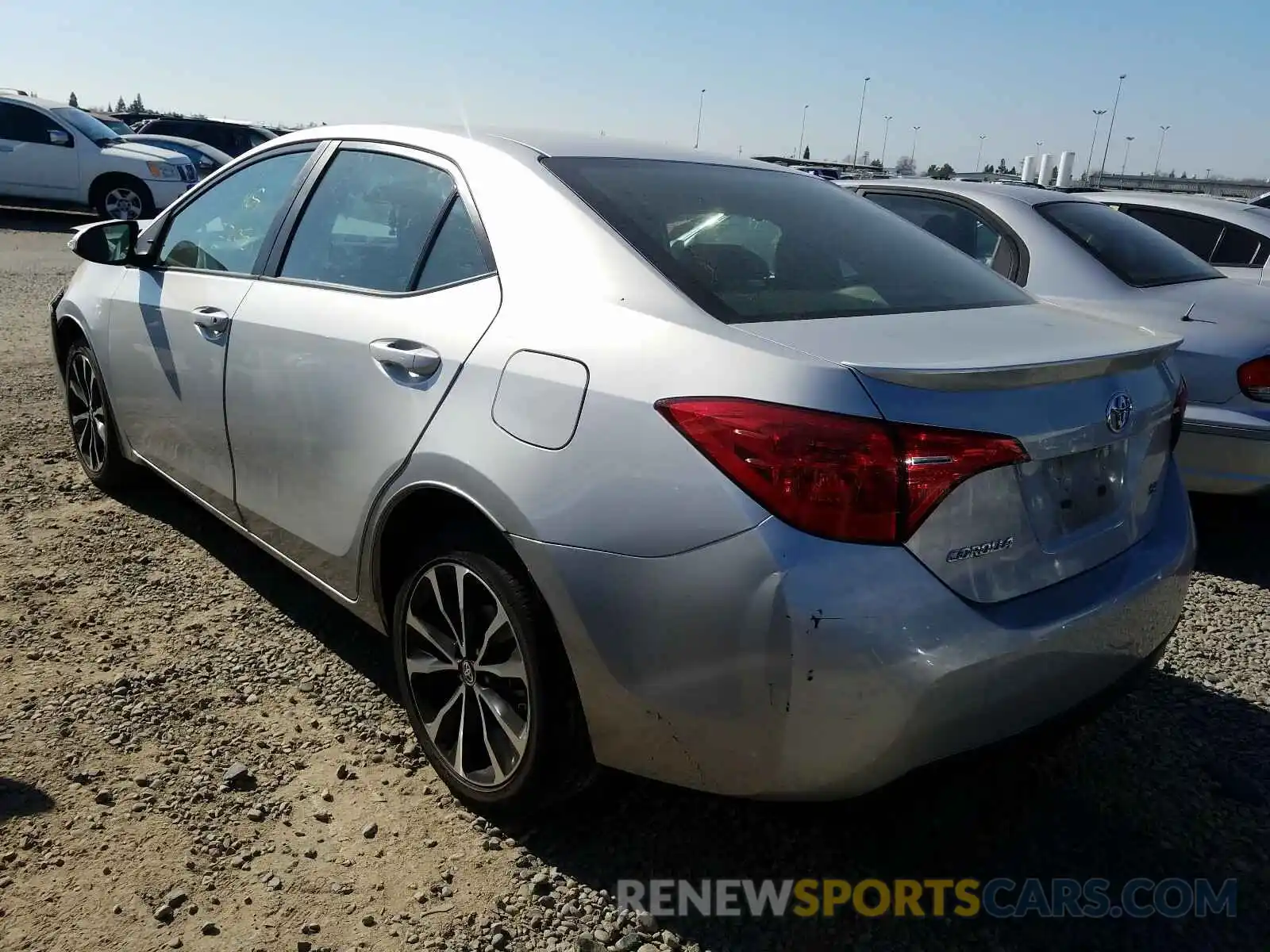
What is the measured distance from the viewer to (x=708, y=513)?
183cm

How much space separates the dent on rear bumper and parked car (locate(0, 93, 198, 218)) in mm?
15418

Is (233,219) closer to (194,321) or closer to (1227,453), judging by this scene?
(194,321)

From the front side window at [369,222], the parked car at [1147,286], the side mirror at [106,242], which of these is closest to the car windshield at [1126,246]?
the parked car at [1147,286]

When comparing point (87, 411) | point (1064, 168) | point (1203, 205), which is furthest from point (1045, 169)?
point (87, 411)

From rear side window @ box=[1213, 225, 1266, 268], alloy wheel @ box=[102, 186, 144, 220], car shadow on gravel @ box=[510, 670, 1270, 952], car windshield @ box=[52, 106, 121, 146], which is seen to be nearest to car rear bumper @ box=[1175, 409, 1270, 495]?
car shadow on gravel @ box=[510, 670, 1270, 952]

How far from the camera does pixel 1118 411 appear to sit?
7.00 ft

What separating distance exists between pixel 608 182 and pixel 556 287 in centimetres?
45

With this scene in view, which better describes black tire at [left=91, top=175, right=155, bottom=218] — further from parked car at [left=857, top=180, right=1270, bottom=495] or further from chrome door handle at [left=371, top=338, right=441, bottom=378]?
chrome door handle at [left=371, top=338, right=441, bottom=378]

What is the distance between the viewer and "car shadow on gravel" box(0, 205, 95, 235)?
15.7 meters

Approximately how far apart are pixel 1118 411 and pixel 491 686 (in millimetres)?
1493

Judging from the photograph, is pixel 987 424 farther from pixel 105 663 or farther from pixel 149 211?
pixel 149 211

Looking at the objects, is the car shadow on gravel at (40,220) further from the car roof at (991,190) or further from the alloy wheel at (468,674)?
the alloy wheel at (468,674)

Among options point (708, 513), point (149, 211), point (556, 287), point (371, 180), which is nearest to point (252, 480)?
point (371, 180)

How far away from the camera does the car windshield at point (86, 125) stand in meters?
15.2
